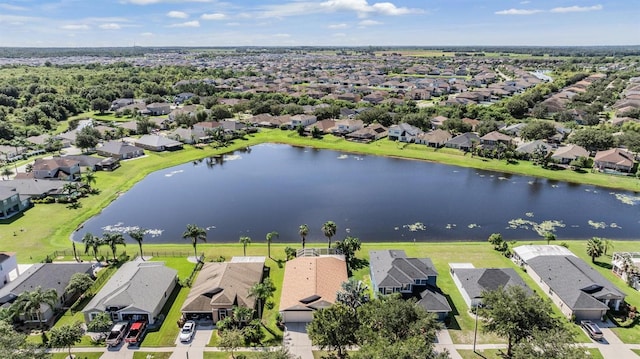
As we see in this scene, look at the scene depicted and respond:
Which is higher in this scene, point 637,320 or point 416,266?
point 416,266

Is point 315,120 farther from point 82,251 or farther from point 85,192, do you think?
point 82,251

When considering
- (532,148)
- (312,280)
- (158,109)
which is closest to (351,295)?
(312,280)

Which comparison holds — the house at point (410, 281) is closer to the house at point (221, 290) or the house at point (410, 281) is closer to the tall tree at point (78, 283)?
the house at point (221, 290)

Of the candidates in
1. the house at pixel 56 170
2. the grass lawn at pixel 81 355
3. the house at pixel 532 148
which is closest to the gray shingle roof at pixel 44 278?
the grass lawn at pixel 81 355

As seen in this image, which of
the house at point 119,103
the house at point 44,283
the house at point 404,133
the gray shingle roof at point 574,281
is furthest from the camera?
the house at point 119,103

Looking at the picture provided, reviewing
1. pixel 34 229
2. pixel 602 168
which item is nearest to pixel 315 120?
A: pixel 602 168

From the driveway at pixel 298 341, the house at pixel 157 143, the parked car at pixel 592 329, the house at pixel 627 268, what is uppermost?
the house at pixel 157 143
